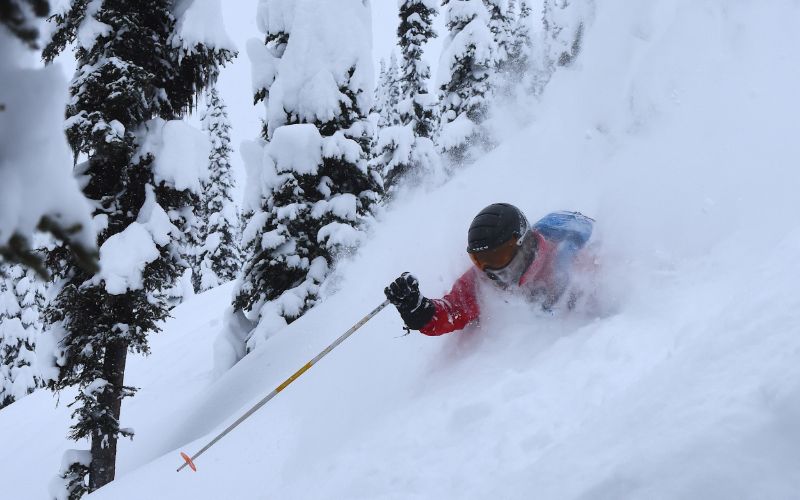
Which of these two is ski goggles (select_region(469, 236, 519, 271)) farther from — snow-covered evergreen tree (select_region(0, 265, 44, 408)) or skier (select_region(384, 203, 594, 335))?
snow-covered evergreen tree (select_region(0, 265, 44, 408))

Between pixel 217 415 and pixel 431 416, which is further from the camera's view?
pixel 217 415

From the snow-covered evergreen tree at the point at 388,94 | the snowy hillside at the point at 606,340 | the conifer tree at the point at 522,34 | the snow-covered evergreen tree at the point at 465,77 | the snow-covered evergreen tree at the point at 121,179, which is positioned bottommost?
the snowy hillside at the point at 606,340

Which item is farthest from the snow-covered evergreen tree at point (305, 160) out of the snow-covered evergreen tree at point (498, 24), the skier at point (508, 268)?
the snow-covered evergreen tree at point (498, 24)

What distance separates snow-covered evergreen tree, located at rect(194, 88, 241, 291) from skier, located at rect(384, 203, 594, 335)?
94.4ft

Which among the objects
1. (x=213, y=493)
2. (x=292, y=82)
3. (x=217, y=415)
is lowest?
(x=213, y=493)

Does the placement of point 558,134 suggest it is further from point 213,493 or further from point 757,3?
point 213,493

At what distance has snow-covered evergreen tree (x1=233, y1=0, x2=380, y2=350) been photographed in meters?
11.4

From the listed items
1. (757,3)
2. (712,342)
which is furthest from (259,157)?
(712,342)

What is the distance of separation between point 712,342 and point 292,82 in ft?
35.1

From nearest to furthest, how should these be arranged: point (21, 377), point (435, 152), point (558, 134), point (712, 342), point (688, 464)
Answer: point (688, 464) → point (712, 342) → point (558, 134) → point (435, 152) → point (21, 377)

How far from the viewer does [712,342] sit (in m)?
2.99

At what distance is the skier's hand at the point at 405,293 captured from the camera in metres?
4.96

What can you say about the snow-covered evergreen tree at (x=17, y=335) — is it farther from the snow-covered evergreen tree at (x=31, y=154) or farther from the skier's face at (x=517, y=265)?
the snow-covered evergreen tree at (x=31, y=154)

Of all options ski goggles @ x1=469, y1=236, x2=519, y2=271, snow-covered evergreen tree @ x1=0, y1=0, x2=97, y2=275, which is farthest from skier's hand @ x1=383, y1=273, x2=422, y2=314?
snow-covered evergreen tree @ x1=0, y1=0, x2=97, y2=275
